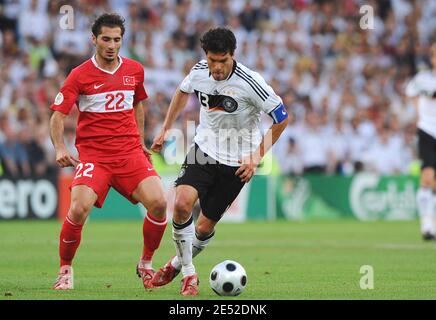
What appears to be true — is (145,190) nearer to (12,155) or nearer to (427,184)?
(427,184)

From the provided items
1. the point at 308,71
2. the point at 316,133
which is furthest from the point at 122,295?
the point at 308,71

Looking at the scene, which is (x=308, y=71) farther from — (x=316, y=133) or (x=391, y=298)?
(x=391, y=298)

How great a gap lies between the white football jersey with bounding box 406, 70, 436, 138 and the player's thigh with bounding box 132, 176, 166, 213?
23.7 feet

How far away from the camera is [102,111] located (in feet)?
31.0

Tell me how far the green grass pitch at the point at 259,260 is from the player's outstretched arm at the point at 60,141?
3.76ft

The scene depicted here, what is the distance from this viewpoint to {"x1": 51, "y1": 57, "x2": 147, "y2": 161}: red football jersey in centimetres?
937

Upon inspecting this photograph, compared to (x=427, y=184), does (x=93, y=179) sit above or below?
above

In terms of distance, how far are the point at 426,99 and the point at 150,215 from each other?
736cm

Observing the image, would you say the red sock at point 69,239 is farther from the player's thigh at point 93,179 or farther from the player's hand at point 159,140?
the player's hand at point 159,140

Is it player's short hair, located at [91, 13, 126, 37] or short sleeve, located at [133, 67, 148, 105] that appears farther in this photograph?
short sleeve, located at [133, 67, 148, 105]

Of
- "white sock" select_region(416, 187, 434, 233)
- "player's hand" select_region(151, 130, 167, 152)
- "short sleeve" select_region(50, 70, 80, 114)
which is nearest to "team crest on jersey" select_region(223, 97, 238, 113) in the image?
"player's hand" select_region(151, 130, 167, 152)

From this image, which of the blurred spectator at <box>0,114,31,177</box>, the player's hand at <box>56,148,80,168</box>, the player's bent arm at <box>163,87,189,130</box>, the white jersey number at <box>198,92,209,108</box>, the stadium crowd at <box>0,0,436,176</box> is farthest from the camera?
the stadium crowd at <box>0,0,436,176</box>

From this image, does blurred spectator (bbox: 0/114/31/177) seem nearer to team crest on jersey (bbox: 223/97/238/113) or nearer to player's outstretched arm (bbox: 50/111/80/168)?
player's outstretched arm (bbox: 50/111/80/168)

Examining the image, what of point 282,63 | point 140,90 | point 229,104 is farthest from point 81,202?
point 282,63
